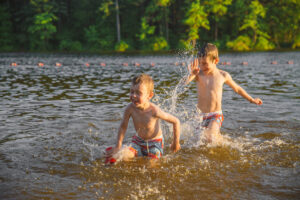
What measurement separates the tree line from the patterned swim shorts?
38.6m

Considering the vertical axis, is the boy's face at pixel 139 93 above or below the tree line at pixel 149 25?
below

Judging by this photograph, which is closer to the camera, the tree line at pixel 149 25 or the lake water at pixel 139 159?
the lake water at pixel 139 159

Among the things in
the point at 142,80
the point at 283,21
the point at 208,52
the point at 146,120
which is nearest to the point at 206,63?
the point at 208,52

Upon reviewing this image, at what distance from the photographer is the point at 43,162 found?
404 cm

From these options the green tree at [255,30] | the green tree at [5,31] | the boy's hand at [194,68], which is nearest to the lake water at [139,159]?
the boy's hand at [194,68]

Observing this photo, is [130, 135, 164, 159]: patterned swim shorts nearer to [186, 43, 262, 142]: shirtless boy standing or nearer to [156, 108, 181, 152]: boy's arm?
[156, 108, 181, 152]: boy's arm

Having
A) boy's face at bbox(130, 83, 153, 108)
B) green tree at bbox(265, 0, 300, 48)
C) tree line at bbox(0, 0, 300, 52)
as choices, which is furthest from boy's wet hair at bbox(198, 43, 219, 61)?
green tree at bbox(265, 0, 300, 48)

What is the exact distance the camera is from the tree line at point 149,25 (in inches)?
1635

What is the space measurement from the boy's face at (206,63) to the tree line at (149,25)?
123ft

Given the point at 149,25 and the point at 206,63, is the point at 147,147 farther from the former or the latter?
the point at 149,25

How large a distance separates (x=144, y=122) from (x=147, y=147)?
381mm

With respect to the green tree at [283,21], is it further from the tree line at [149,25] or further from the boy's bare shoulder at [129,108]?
the boy's bare shoulder at [129,108]

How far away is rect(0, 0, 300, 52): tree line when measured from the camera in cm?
4153

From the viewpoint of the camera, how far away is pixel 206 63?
4.96 metres
